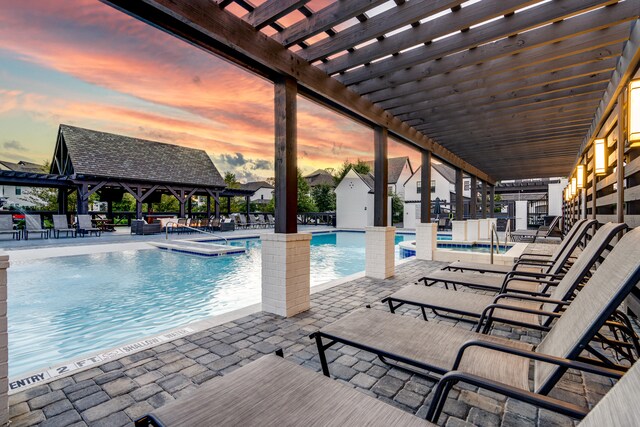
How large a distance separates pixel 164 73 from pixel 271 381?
11.5 m

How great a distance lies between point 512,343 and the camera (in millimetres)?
1842

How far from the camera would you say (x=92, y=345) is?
344 cm

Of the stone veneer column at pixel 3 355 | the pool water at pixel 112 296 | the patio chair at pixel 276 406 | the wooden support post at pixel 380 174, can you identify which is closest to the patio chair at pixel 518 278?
the wooden support post at pixel 380 174

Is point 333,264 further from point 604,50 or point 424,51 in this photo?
point 604,50

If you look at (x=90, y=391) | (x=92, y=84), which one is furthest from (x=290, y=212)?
(x=92, y=84)

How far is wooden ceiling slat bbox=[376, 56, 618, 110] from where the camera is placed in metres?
3.62

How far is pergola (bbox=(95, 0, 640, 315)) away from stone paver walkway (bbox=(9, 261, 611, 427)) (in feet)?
3.05

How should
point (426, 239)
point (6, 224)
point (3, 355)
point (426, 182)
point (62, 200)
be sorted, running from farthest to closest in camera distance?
point (62, 200) → point (6, 224) → point (426, 239) → point (426, 182) → point (3, 355)

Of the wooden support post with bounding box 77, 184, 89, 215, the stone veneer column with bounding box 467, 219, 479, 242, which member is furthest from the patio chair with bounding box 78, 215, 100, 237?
the stone veneer column with bounding box 467, 219, 479, 242

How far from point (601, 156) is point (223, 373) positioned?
5802mm

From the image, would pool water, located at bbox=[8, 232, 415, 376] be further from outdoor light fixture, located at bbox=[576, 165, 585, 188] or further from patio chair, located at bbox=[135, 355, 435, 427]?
outdoor light fixture, located at bbox=[576, 165, 585, 188]

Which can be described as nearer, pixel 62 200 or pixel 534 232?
pixel 534 232

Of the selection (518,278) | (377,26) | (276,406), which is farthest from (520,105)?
(276,406)

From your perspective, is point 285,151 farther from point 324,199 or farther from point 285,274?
point 324,199
